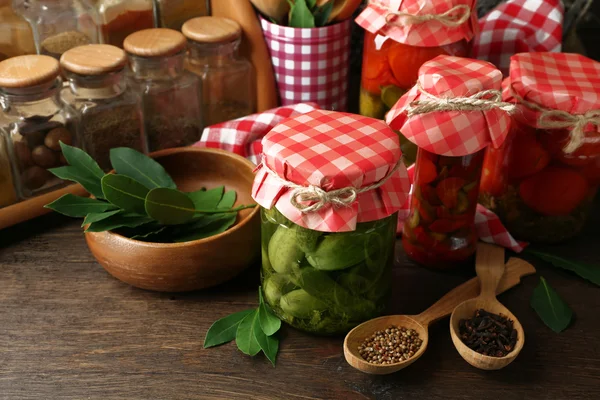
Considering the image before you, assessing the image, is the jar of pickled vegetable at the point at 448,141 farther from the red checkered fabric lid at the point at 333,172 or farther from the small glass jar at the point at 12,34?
the small glass jar at the point at 12,34

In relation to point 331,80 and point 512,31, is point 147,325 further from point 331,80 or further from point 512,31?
point 512,31

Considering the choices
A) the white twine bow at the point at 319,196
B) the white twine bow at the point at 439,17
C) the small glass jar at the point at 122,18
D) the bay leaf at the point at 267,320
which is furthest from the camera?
the small glass jar at the point at 122,18

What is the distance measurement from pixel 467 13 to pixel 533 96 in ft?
0.45

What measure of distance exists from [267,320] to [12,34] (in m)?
0.49

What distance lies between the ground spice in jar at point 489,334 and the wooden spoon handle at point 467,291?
0.08ft

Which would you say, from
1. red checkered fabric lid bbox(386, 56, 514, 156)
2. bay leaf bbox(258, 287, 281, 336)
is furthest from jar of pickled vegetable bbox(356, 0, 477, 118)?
bay leaf bbox(258, 287, 281, 336)

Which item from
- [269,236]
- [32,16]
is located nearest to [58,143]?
[32,16]

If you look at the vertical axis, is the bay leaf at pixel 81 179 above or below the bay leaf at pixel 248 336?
above

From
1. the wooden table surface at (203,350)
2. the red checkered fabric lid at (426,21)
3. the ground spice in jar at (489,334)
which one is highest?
the red checkered fabric lid at (426,21)

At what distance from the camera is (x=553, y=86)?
0.75 metres

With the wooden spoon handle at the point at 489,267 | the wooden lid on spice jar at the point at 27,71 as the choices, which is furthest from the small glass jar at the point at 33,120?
the wooden spoon handle at the point at 489,267

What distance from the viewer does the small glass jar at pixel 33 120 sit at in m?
0.78

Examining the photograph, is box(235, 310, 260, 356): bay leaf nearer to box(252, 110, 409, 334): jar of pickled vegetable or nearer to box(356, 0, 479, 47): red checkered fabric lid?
Result: box(252, 110, 409, 334): jar of pickled vegetable

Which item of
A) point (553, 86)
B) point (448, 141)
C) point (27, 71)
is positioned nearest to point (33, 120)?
point (27, 71)
